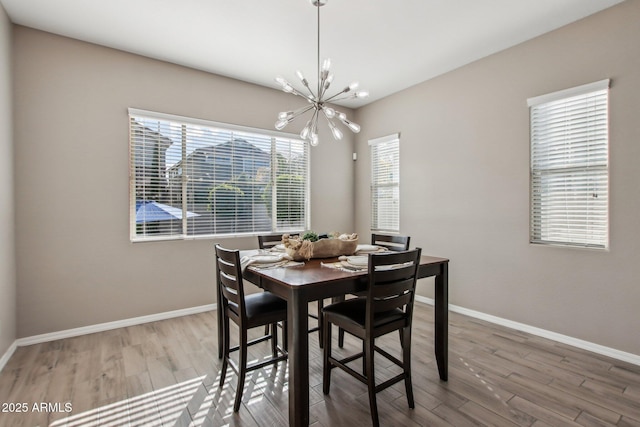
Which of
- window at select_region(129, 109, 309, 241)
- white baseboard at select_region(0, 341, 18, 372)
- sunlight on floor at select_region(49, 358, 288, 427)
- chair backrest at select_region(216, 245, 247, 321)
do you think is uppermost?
window at select_region(129, 109, 309, 241)

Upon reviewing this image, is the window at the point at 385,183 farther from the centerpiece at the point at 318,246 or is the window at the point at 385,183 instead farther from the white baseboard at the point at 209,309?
the centerpiece at the point at 318,246

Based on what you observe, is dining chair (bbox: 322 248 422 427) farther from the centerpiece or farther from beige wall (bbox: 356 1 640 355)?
beige wall (bbox: 356 1 640 355)

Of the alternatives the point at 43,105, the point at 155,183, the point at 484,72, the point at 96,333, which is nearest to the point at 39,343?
the point at 96,333

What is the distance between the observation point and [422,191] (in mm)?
4176

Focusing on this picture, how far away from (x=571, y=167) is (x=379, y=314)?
2339 mm

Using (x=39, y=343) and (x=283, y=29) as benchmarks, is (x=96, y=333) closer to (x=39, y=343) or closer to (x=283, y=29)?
(x=39, y=343)

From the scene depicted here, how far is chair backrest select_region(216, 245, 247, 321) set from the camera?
1.92 meters

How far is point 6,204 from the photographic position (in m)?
2.63

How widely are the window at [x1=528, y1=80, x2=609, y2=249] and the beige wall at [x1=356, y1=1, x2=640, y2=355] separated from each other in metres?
0.08

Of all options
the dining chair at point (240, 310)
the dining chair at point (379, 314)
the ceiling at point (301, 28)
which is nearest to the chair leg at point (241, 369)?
the dining chair at point (240, 310)

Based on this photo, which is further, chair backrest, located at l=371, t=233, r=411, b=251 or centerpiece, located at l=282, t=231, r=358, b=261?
chair backrest, located at l=371, t=233, r=411, b=251

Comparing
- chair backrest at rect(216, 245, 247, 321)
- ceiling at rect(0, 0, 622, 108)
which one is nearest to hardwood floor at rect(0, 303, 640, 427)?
chair backrest at rect(216, 245, 247, 321)

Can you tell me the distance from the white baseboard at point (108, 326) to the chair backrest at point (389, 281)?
2643 mm

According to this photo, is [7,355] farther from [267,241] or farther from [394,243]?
[394,243]
